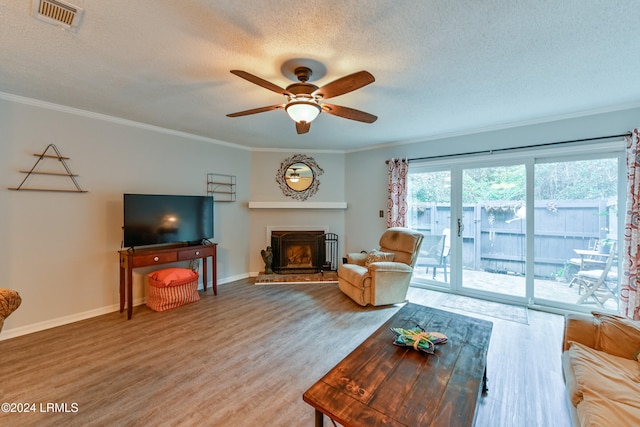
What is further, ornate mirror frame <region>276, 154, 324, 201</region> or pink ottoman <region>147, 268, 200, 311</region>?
ornate mirror frame <region>276, 154, 324, 201</region>

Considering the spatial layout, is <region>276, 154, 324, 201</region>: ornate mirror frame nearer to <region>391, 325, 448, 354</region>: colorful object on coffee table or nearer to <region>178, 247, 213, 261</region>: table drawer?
<region>178, 247, 213, 261</region>: table drawer

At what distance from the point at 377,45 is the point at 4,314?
265 cm

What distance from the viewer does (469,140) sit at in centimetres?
395

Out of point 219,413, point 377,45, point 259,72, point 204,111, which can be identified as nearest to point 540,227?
point 377,45

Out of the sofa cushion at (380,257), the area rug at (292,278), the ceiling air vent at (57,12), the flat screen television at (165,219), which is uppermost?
the ceiling air vent at (57,12)

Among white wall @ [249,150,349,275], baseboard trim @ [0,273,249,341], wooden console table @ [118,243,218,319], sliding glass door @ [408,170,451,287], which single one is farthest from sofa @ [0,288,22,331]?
sliding glass door @ [408,170,451,287]

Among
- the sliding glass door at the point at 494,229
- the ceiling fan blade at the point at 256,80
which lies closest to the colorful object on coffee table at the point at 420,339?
the ceiling fan blade at the point at 256,80

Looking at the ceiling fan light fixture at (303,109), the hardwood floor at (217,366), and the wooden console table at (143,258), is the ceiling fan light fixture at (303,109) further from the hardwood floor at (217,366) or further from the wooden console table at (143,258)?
the wooden console table at (143,258)

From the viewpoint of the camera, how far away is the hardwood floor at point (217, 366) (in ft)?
5.67

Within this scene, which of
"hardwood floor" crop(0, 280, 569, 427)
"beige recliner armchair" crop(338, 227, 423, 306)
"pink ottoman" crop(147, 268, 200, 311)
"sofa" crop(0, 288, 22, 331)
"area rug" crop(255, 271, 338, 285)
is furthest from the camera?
"area rug" crop(255, 271, 338, 285)

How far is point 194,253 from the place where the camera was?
373 cm

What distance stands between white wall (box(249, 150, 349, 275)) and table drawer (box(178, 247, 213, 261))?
1.20m

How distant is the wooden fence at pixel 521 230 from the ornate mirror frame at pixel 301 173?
6.88 feet

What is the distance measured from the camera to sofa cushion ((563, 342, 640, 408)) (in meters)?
1.27
